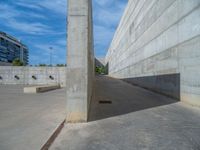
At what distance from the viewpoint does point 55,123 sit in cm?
502

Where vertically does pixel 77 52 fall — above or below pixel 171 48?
below

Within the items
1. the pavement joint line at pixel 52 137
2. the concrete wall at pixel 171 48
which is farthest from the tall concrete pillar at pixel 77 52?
the concrete wall at pixel 171 48

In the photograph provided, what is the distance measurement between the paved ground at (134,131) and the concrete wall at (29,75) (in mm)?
17471

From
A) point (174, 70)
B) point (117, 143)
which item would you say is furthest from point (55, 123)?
point (174, 70)

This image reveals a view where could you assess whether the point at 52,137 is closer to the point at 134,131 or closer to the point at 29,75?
the point at 134,131

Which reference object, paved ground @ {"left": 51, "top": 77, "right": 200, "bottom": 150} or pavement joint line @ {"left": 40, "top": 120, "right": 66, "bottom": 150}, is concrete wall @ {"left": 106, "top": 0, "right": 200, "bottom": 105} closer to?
paved ground @ {"left": 51, "top": 77, "right": 200, "bottom": 150}

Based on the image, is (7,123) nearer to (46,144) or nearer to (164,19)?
(46,144)

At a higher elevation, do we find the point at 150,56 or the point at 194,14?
the point at 194,14

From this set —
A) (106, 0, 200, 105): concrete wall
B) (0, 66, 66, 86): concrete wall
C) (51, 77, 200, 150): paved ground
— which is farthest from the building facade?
(51, 77, 200, 150): paved ground

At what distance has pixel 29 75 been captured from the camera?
23953 mm

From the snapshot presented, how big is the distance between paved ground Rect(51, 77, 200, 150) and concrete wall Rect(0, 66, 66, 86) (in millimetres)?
17471

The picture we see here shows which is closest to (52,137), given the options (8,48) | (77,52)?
(77,52)

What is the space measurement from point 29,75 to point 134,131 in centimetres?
2147

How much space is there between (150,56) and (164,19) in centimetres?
256
